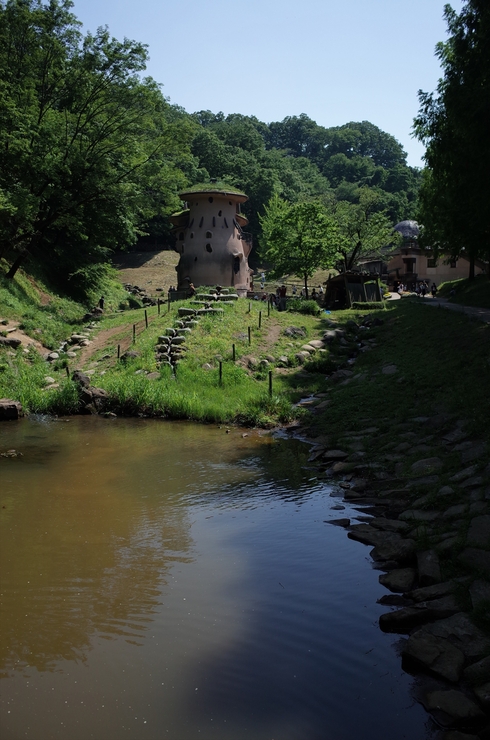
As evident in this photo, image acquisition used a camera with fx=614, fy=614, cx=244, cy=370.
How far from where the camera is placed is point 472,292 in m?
37.3

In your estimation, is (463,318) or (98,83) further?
(98,83)

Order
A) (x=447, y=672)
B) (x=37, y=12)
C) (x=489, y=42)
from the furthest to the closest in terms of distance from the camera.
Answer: (x=37, y=12)
(x=489, y=42)
(x=447, y=672)

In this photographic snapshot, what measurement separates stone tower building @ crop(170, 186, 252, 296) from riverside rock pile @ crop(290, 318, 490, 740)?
28.3 metres

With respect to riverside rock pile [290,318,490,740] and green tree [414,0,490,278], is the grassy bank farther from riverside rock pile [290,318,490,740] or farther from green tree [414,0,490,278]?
green tree [414,0,490,278]

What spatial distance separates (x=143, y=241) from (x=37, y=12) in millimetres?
45699

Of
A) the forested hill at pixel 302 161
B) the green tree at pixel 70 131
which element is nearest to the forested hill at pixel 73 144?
the green tree at pixel 70 131

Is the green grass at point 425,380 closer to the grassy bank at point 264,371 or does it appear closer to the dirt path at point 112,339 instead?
the grassy bank at point 264,371

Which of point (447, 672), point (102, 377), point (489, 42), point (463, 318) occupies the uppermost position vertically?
point (489, 42)

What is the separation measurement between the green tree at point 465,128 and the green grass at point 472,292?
10.2 metres

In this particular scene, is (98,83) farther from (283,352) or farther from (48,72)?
(283,352)

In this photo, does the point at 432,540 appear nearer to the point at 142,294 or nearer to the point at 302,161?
the point at 142,294

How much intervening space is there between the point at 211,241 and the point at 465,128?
88.2 feet

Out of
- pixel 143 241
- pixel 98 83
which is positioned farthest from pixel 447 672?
pixel 143 241

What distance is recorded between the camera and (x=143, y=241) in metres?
79.4
